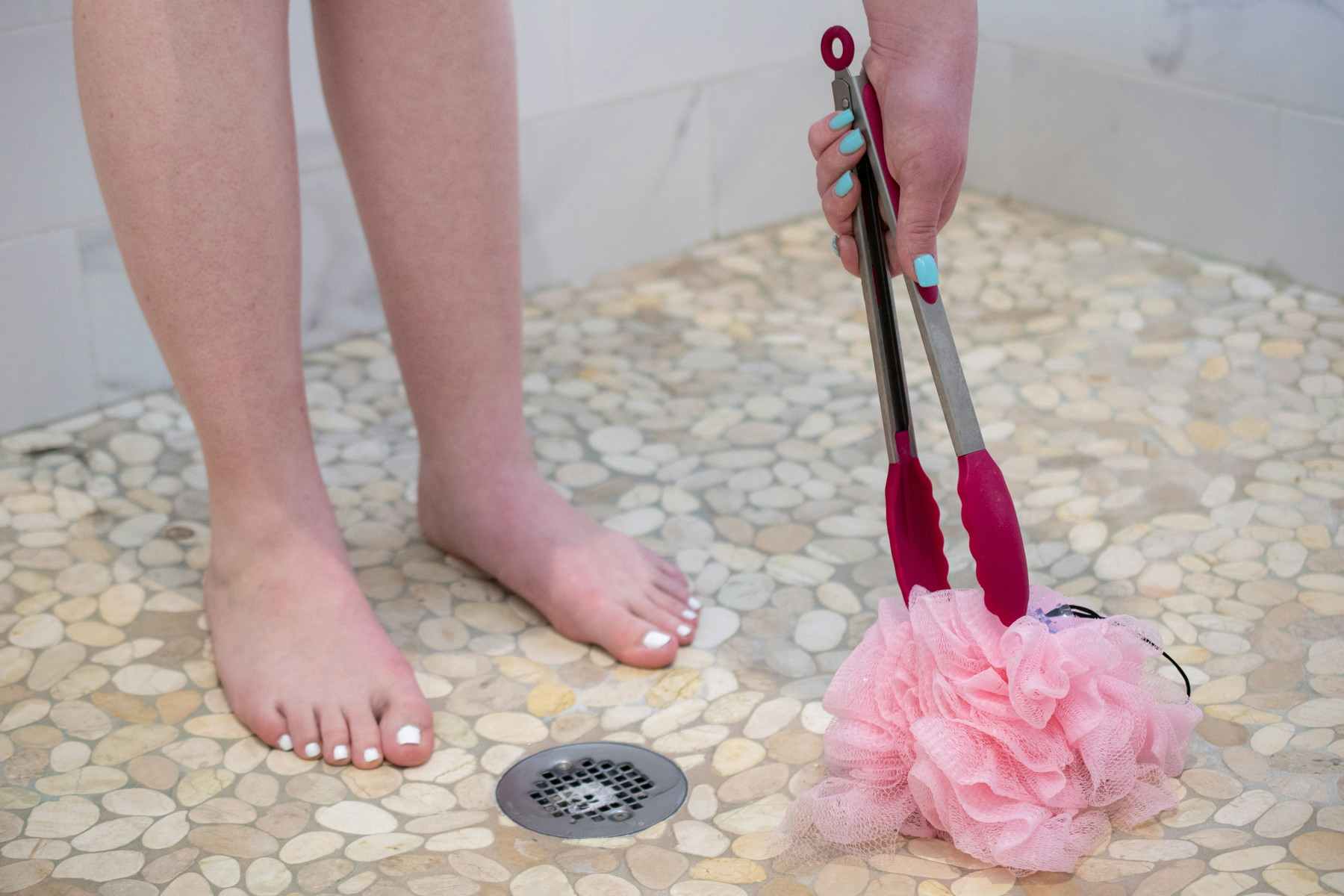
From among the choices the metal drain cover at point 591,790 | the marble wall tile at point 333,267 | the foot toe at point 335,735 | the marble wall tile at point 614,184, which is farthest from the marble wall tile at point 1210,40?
the foot toe at point 335,735

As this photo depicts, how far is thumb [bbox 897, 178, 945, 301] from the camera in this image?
73 cm

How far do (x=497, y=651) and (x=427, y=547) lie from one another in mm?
146

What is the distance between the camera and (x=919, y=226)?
74cm

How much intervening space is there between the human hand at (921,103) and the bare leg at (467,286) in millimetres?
275

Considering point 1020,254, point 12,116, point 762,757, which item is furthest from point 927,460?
point 12,116

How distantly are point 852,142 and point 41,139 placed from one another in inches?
30.3

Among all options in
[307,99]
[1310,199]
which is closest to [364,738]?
[307,99]

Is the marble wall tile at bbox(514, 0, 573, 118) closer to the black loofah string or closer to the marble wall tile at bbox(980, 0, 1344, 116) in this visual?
the marble wall tile at bbox(980, 0, 1344, 116)

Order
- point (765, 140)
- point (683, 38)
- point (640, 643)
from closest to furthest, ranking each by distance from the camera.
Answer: point (640, 643) < point (683, 38) < point (765, 140)

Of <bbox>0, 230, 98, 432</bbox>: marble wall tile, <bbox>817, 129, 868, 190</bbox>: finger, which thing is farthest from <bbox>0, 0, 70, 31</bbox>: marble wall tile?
<bbox>817, 129, 868, 190</bbox>: finger

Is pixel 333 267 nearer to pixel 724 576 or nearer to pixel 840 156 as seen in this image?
pixel 724 576

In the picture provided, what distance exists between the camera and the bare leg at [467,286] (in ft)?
3.00

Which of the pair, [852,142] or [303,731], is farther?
[303,731]

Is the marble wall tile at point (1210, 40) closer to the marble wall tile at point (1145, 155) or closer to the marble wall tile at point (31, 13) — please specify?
the marble wall tile at point (1145, 155)
